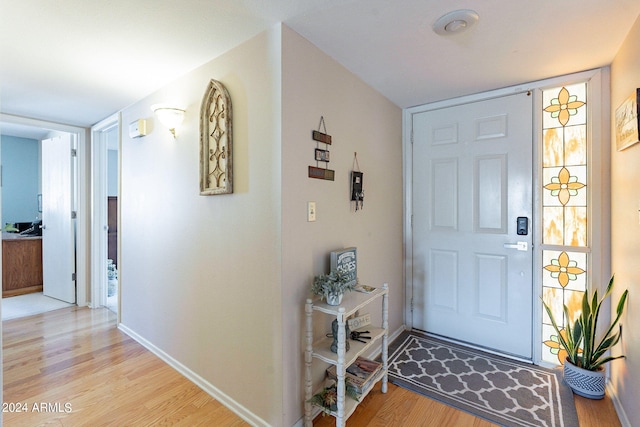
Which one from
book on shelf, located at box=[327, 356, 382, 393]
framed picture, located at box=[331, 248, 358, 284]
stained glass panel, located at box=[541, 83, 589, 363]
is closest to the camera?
book on shelf, located at box=[327, 356, 382, 393]

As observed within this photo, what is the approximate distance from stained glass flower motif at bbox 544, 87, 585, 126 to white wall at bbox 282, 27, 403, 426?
1233mm

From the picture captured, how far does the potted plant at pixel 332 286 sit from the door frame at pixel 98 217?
128 inches

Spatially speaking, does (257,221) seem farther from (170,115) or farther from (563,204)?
(563,204)

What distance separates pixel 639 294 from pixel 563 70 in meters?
1.57

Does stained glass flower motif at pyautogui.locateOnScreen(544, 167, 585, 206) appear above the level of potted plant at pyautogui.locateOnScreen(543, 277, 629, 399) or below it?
above

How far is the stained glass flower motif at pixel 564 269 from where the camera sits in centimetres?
234

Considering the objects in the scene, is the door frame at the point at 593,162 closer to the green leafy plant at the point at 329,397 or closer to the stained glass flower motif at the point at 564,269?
the stained glass flower motif at the point at 564,269

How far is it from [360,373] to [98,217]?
3.58 metres

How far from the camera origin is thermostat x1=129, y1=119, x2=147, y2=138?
269 centimetres

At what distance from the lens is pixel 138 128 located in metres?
2.71

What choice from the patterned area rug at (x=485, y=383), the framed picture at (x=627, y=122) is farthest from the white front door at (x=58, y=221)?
the framed picture at (x=627, y=122)

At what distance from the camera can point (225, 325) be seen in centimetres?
201

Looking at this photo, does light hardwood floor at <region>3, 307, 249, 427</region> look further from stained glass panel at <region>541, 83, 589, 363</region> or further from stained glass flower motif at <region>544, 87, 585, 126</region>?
stained glass flower motif at <region>544, 87, 585, 126</region>

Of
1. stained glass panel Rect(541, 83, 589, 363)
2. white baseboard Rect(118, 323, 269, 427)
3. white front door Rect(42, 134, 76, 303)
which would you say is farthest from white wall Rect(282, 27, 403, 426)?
white front door Rect(42, 134, 76, 303)
